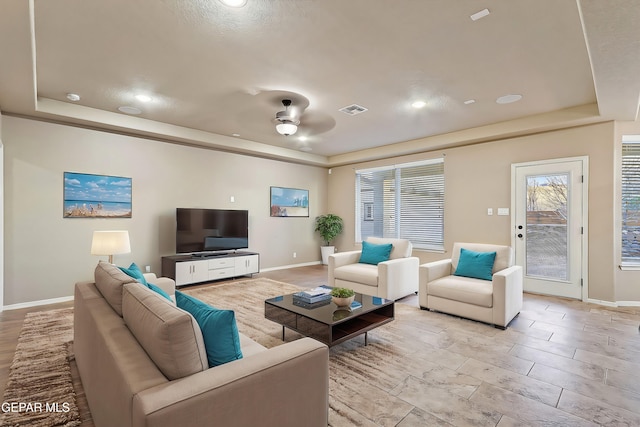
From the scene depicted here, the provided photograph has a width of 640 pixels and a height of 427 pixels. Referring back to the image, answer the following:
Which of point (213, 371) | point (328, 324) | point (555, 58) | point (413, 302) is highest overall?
point (555, 58)

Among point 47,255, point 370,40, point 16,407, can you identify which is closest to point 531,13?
point 370,40

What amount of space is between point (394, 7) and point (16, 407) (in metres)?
3.69

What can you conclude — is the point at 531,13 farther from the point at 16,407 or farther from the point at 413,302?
the point at 16,407

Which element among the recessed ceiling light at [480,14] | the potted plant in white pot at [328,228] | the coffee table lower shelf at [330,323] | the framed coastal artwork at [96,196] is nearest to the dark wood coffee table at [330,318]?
the coffee table lower shelf at [330,323]

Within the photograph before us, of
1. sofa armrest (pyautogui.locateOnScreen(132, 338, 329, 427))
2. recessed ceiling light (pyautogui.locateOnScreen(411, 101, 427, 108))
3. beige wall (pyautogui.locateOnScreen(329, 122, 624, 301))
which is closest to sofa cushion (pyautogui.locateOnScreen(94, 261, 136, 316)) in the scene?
sofa armrest (pyautogui.locateOnScreen(132, 338, 329, 427))

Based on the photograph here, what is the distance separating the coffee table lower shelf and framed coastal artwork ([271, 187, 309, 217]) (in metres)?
4.07

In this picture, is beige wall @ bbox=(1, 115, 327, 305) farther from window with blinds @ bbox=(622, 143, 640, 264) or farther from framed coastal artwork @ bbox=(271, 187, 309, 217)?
window with blinds @ bbox=(622, 143, 640, 264)

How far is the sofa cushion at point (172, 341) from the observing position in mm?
1189

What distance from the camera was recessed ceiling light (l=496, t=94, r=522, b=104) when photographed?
152 inches

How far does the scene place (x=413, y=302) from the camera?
4.38 m

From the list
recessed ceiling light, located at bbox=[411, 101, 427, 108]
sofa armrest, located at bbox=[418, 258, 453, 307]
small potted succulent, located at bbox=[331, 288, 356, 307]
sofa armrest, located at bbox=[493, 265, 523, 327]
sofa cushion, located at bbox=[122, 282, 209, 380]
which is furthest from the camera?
recessed ceiling light, located at bbox=[411, 101, 427, 108]

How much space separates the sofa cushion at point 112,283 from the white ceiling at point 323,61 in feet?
→ 5.90

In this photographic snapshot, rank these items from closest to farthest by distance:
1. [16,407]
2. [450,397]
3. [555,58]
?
[16,407] → [450,397] → [555,58]

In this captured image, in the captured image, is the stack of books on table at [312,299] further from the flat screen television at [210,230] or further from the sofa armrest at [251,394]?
the flat screen television at [210,230]
